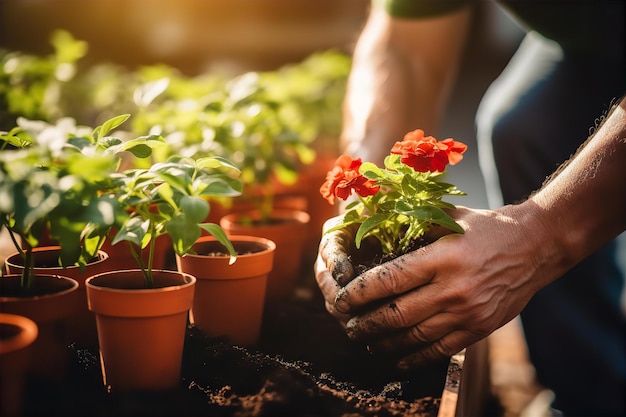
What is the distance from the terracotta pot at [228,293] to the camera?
4.83 feet

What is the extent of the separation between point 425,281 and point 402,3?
1.56 meters

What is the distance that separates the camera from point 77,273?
1.42 metres

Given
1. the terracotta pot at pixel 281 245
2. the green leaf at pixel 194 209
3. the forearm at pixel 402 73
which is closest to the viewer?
the green leaf at pixel 194 209

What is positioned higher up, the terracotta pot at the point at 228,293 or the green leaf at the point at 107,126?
the green leaf at the point at 107,126

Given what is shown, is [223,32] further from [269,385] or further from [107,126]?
[269,385]

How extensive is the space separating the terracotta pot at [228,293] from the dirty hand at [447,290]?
248mm

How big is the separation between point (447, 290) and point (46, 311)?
0.85 m

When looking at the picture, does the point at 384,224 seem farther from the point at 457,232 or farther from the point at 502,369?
the point at 502,369

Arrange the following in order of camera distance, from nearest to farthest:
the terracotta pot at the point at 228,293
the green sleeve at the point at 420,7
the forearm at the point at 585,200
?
the forearm at the point at 585,200 < the terracotta pot at the point at 228,293 < the green sleeve at the point at 420,7

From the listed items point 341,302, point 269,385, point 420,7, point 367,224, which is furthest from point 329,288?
point 420,7

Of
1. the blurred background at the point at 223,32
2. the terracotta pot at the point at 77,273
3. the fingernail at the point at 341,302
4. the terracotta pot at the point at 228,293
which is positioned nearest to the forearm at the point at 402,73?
the terracotta pot at the point at 228,293

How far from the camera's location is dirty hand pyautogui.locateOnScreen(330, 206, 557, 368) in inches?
49.6

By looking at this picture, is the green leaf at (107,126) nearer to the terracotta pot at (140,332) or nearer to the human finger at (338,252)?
the terracotta pot at (140,332)

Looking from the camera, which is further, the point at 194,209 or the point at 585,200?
the point at 585,200
